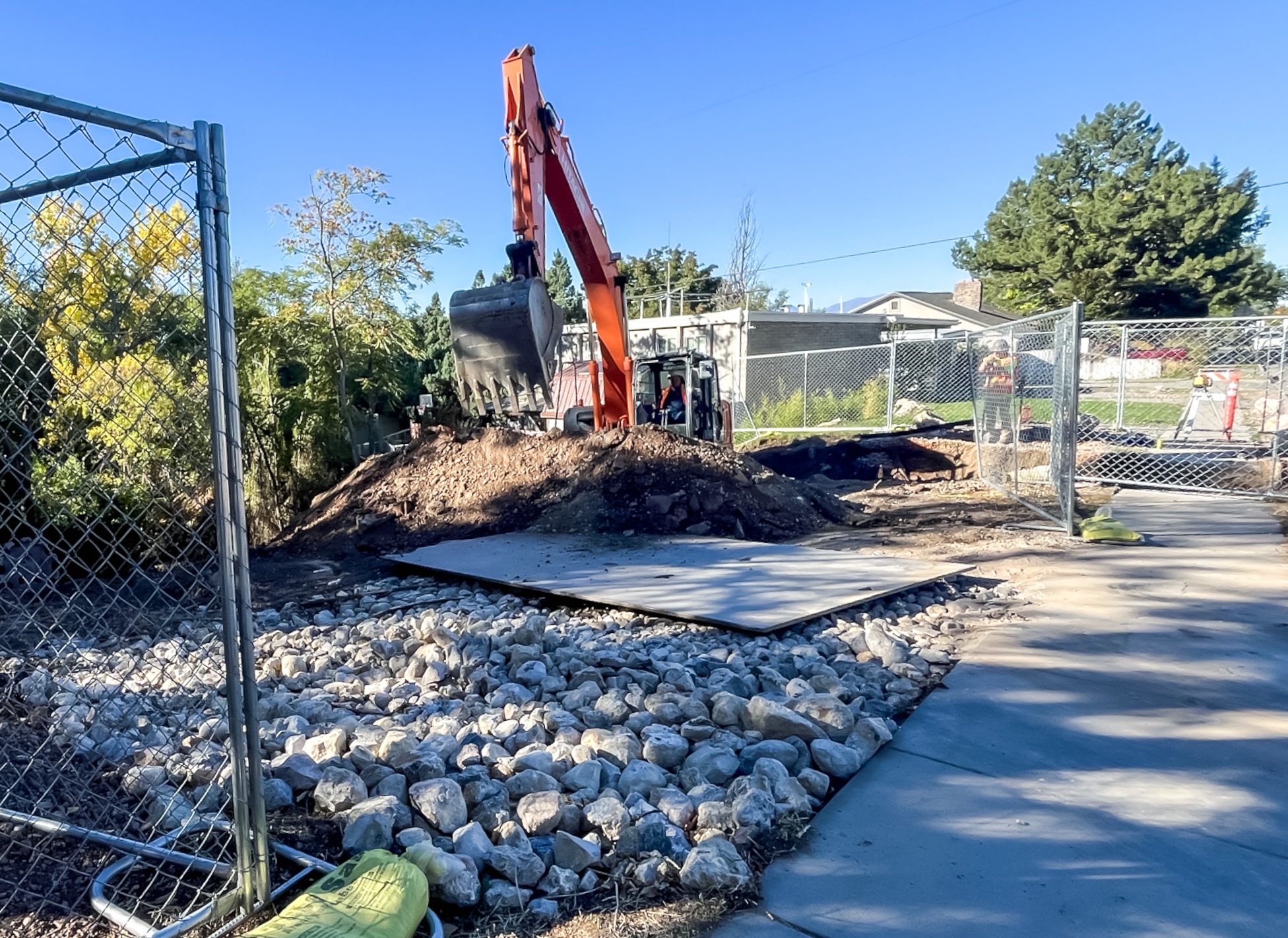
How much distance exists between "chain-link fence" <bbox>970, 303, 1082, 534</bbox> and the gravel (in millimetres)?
2862

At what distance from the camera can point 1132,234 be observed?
36.8m

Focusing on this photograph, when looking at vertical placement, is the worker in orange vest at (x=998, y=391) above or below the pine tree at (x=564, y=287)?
below

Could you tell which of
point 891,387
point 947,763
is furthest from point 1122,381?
point 947,763

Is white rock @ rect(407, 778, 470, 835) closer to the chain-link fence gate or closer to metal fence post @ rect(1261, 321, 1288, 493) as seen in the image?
the chain-link fence gate

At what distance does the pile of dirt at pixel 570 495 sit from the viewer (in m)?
9.95

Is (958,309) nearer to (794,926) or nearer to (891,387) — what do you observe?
(891,387)

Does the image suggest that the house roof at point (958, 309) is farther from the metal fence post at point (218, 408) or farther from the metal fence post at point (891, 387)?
the metal fence post at point (218, 408)

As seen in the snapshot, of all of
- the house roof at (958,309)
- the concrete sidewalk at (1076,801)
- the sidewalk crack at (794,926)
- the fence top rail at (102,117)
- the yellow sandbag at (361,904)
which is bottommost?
the sidewalk crack at (794,926)

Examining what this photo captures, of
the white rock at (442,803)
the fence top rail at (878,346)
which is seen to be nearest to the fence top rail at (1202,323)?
the fence top rail at (878,346)

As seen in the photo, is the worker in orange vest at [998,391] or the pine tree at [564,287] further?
the pine tree at [564,287]

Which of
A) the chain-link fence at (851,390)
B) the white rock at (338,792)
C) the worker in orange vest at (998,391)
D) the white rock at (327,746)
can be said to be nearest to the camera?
the white rock at (338,792)

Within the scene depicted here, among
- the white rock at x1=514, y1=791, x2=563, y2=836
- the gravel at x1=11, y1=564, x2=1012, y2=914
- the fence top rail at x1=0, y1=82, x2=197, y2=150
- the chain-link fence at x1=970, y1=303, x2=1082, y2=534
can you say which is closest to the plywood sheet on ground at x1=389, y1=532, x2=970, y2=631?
the gravel at x1=11, y1=564, x2=1012, y2=914

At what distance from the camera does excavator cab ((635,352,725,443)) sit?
43.9 feet

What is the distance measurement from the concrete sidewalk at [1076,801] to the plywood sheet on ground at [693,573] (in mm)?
1185
